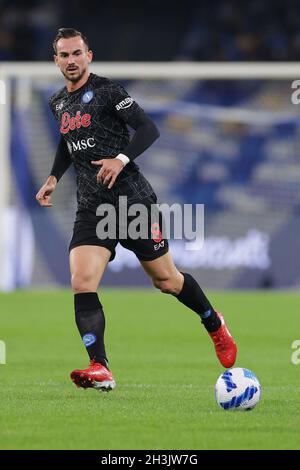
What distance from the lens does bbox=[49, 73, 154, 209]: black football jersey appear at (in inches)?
305

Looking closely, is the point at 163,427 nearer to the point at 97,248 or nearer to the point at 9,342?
the point at 97,248

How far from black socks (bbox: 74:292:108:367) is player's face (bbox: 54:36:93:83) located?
149cm

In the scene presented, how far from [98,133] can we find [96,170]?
25 cm

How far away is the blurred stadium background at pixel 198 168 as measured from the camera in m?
18.2

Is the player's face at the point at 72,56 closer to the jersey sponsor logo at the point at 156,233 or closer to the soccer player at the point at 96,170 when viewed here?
the soccer player at the point at 96,170

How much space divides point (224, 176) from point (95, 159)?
1116cm

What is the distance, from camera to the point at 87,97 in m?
7.82

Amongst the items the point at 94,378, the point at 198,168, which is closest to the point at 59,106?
the point at 94,378

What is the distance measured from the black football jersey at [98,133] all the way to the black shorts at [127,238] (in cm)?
9

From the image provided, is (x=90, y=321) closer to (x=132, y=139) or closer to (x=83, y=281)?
(x=83, y=281)

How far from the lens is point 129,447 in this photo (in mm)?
5441

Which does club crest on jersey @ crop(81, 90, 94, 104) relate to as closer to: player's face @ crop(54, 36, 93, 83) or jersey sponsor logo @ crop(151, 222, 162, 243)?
player's face @ crop(54, 36, 93, 83)

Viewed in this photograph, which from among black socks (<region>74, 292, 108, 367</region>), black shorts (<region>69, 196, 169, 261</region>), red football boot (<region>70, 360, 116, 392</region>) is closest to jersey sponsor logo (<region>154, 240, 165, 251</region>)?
black shorts (<region>69, 196, 169, 261</region>)

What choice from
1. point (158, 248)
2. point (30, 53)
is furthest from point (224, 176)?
point (158, 248)
